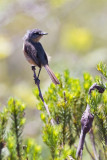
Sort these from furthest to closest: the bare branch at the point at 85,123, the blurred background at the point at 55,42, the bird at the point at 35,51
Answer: the blurred background at the point at 55,42 < the bird at the point at 35,51 < the bare branch at the point at 85,123

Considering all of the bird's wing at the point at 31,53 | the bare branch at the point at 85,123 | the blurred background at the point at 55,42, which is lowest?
the bare branch at the point at 85,123

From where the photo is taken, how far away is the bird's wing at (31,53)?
152 inches

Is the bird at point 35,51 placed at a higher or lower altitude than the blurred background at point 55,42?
lower

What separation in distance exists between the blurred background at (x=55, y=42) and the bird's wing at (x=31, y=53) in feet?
6.06

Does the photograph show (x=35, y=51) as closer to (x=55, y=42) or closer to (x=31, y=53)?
(x=31, y=53)

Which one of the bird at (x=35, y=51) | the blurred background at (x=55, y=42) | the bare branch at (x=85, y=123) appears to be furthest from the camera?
the blurred background at (x=55, y=42)

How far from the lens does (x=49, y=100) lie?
7.72 feet

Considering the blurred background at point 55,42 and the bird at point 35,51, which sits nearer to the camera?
the bird at point 35,51

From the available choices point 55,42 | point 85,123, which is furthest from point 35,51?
point 55,42

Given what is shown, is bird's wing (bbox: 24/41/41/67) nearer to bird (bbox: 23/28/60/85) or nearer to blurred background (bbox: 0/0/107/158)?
bird (bbox: 23/28/60/85)

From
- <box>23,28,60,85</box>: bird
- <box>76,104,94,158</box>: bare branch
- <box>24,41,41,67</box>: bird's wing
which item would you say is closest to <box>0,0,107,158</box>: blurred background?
<box>23,28,60,85</box>: bird

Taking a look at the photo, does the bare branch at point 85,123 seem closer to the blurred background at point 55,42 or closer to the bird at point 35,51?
the bird at point 35,51

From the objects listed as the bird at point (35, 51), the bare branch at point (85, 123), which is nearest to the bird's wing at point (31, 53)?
the bird at point (35, 51)

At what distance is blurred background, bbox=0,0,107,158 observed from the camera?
6.58 m
